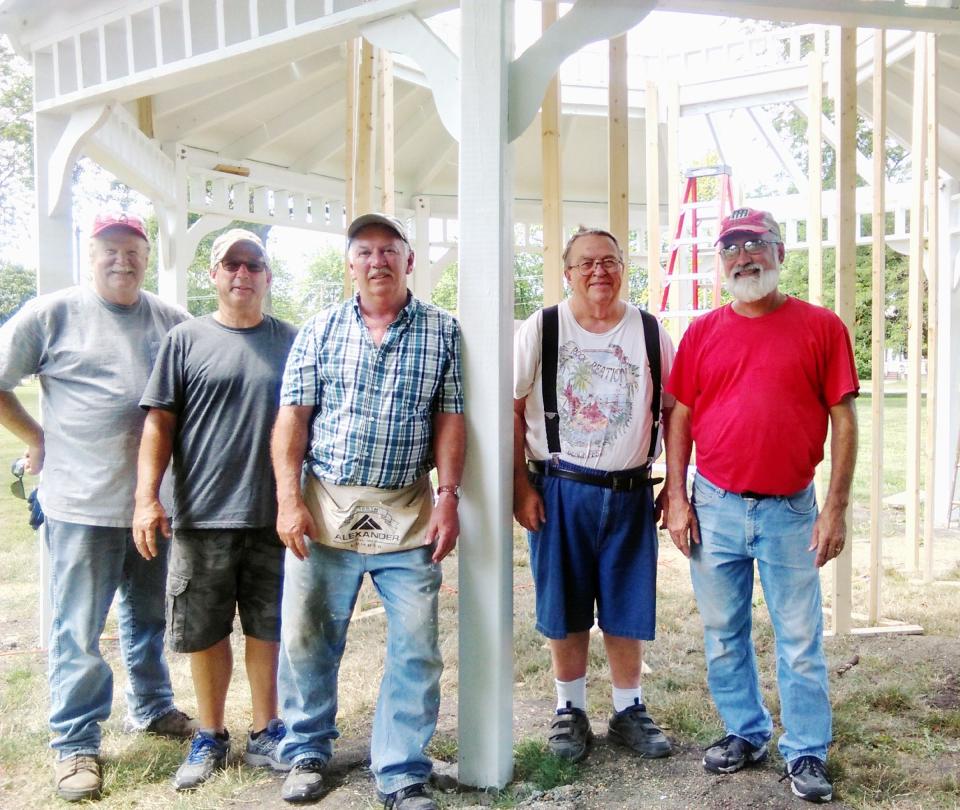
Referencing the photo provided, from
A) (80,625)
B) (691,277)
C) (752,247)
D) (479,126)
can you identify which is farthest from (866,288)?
(80,625)

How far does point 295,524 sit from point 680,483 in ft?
4.20

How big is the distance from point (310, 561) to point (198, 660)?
2.08 ft

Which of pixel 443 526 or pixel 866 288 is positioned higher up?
pixel 866 288

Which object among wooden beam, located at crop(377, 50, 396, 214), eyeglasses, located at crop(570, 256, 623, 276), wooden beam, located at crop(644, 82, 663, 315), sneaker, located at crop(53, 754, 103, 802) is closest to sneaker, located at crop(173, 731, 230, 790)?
sneaker, located at crop(53, 754, 103, 802)

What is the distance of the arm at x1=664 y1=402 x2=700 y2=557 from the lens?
2.83m

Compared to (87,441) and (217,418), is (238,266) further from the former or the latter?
(87,441)

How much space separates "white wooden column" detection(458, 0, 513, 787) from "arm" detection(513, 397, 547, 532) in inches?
5.7

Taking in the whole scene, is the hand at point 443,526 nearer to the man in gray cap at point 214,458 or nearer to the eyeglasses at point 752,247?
the man in gray cap at point 214,458

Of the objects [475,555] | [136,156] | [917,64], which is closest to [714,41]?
[917,64]

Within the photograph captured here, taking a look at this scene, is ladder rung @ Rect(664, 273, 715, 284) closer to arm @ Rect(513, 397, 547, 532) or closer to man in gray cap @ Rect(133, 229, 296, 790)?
arm @ Rect(513, 397, 547, 532)

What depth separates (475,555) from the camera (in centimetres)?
276

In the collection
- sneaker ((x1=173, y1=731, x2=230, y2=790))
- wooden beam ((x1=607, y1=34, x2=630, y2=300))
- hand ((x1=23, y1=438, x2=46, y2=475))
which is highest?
wooden beam ((x1=607, y1=34, x2=630, y2=300))

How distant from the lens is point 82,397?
291 centimetres

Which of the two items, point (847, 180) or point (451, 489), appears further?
point (847, 180)
